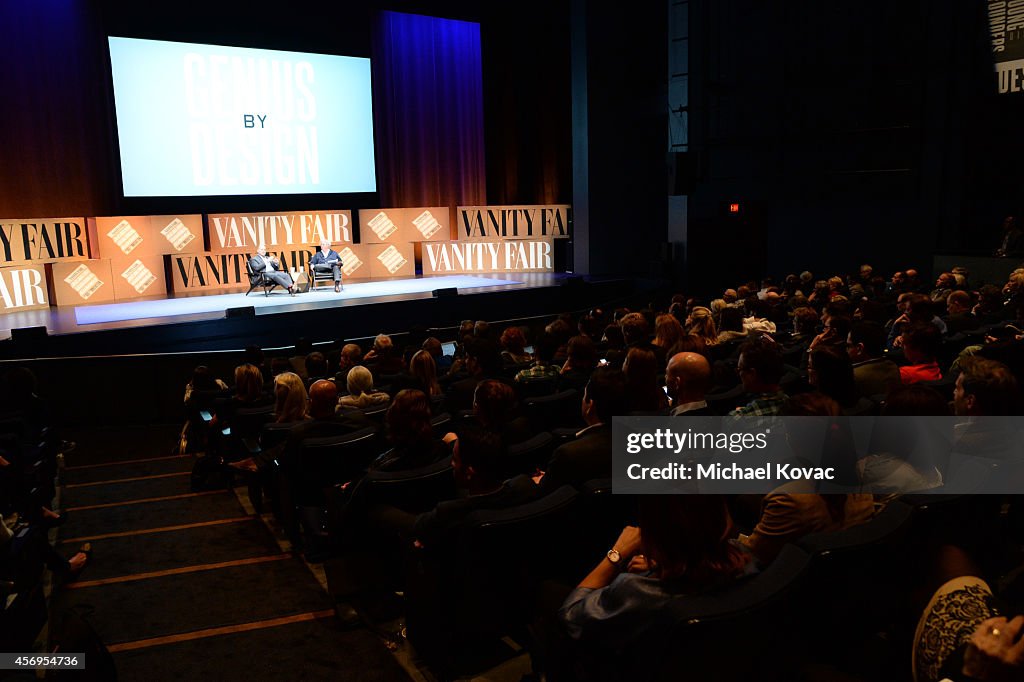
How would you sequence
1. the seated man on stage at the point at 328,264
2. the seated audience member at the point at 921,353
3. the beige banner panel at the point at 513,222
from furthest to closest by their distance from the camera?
the beige banner panel at the point at 513,222
the seated man on stage at the point at 328,264
the seated audience member at the point at 921,353

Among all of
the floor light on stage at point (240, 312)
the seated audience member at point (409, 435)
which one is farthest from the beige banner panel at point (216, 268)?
the seated audience member at point (409, 435)

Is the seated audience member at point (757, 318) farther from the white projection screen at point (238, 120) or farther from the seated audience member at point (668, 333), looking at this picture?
the white projection screen at point (238, 120)

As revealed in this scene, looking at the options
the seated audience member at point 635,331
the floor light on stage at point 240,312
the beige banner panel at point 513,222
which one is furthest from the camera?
the beige banner panel at point 513,222

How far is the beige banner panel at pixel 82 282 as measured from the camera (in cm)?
1080

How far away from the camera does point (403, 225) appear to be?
14.5 m

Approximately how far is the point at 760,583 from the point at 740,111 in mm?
12448

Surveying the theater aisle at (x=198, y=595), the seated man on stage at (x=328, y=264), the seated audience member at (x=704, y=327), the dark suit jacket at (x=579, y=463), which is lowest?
the theater aisle at (x=198, y=595)

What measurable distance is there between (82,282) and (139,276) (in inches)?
33.5

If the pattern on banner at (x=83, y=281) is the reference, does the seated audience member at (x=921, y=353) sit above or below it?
below

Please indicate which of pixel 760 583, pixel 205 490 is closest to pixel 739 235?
→ pixel 205 490

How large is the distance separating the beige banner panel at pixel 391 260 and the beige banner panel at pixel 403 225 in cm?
13

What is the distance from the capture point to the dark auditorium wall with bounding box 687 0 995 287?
1059 centimetres

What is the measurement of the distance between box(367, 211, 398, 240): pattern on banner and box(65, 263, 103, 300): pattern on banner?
15.4ft

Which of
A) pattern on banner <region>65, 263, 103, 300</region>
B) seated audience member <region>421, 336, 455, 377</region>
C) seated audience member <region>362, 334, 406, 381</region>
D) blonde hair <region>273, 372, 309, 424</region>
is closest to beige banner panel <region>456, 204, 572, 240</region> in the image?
pattern on banner <region>65, 263, 103, 300</region>
